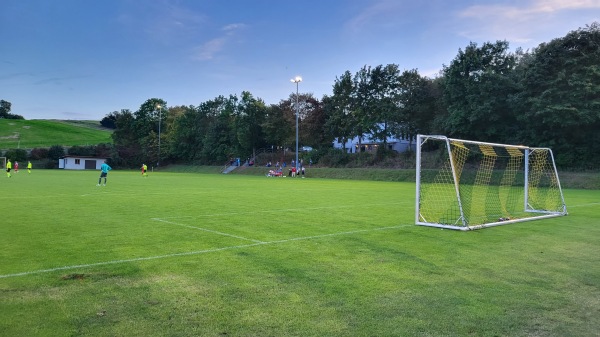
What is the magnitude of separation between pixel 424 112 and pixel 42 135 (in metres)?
104

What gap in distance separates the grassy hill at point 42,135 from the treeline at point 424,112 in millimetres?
24504

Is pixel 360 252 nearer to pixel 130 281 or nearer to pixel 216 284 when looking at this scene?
pixel 216 284

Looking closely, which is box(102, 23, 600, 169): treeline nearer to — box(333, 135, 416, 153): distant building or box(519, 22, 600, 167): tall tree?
box(519, 22, 600, 167): tall tree

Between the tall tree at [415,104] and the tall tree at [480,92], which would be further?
the tall tree at [415,104]

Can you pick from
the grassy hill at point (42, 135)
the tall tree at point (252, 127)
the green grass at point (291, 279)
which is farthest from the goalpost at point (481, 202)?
the grassy hill at point (42, 135)

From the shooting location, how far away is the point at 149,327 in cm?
424

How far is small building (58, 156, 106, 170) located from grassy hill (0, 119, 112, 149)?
19501 mm

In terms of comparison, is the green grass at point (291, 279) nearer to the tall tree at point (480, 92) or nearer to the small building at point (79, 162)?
the tall tree at point (480, 92)

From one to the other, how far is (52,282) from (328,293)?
12.2 ft

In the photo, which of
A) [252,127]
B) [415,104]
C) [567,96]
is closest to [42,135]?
[252,127]

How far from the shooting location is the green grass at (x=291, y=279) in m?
4.41

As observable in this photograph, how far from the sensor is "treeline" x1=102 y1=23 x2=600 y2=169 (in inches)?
1416

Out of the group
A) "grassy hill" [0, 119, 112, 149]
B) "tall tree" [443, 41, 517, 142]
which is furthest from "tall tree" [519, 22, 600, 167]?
"grassy hill" [0, 119, 112, 149]

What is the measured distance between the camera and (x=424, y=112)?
173ft
